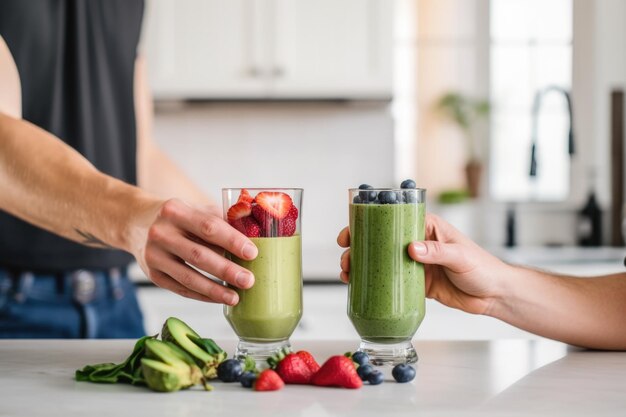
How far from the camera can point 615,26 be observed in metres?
3.60

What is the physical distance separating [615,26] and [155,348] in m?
3.24

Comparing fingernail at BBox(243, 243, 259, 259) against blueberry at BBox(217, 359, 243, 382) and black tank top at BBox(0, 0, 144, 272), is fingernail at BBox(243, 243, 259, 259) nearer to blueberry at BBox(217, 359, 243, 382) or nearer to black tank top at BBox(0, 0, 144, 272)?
blueberry at BBox(217, 359, 243, 382)

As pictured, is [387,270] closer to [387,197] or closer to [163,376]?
[387,197]

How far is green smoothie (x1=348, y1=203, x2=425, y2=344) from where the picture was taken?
43.3 inches

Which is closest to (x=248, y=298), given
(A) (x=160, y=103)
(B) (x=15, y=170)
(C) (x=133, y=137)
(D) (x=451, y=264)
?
(D) (x=451, y=264)

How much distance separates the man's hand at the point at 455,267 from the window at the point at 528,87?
2539mm

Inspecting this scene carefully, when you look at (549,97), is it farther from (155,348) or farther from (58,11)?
(155,348)

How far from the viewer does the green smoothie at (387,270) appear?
1.10 metres

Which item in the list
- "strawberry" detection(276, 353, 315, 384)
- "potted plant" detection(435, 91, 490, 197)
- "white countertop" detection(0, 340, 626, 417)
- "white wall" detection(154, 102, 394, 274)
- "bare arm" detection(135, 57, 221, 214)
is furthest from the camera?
"potted plant" detection(435, 91, 490, 197)

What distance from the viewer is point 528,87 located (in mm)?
3734

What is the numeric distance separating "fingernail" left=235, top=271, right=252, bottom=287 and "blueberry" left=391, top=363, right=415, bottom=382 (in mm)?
229

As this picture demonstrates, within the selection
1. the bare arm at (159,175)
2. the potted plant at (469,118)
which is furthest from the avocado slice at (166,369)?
the potted plant at (469,118)

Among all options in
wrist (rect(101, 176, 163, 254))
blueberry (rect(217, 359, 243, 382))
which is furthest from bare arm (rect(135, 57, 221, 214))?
blueberry (rect(217, 359, 243, 382))

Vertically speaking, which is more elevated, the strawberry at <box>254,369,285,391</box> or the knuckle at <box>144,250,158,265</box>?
the knuckle at <box>144,250,158,265</box>
